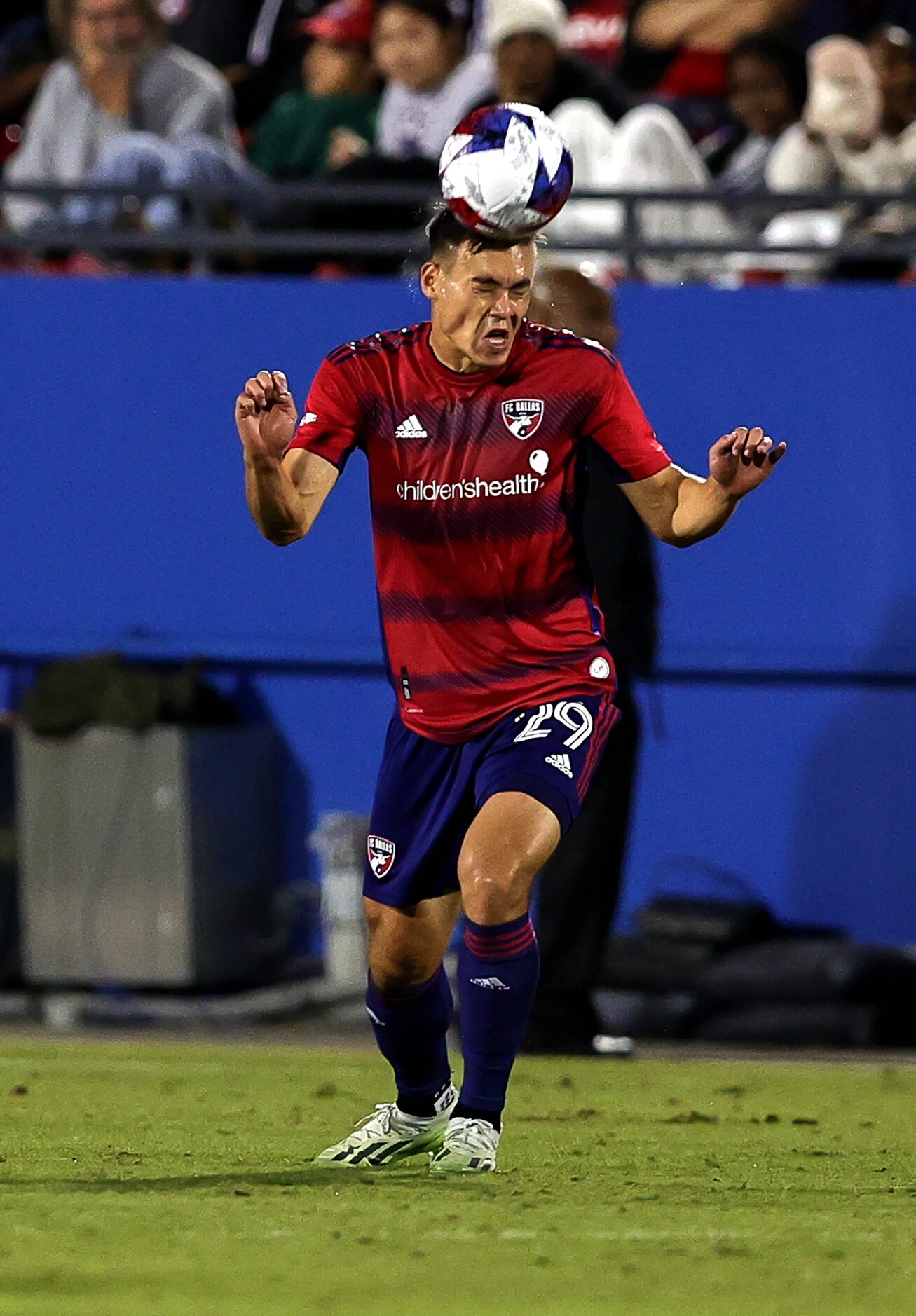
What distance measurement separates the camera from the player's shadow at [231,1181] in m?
6.17

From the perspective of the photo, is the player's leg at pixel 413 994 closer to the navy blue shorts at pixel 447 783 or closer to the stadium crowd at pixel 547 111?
the navy blue shorts at pixel 447 783

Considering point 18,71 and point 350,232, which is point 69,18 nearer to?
point 18,71

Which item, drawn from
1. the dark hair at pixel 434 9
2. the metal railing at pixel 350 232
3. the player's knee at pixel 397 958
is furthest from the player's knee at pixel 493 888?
the dark hair at pixel 434 9

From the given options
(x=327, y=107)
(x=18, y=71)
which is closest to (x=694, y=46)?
(x=327, y=107)

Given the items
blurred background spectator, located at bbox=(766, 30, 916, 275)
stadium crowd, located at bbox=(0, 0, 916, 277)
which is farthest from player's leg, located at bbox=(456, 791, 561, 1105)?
blurred background spectator, located at bbox=(766, 30, 916, 275)

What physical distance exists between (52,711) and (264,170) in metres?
3.50

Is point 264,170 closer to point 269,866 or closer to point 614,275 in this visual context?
point 614,275

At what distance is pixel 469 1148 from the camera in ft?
20.5

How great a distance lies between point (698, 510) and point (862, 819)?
18.7 ft

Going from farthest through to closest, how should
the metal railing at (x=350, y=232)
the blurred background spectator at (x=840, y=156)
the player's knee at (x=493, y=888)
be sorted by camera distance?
1. the blurred background spectator at (x=840, y=156)
2. the metal railing at (x=350, y=232)
3. the player's knee at (x=493, y=888)

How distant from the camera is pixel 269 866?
12.1 metres

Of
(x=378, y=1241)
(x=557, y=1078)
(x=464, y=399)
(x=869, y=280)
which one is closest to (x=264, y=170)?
(x=869, y=280)

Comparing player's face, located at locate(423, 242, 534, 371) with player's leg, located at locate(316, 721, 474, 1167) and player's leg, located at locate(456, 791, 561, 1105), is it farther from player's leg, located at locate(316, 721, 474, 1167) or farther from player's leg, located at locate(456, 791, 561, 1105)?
player's leg, located at locate(456, 791, 561, 1105)

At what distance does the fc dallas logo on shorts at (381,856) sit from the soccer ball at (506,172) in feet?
4.92
